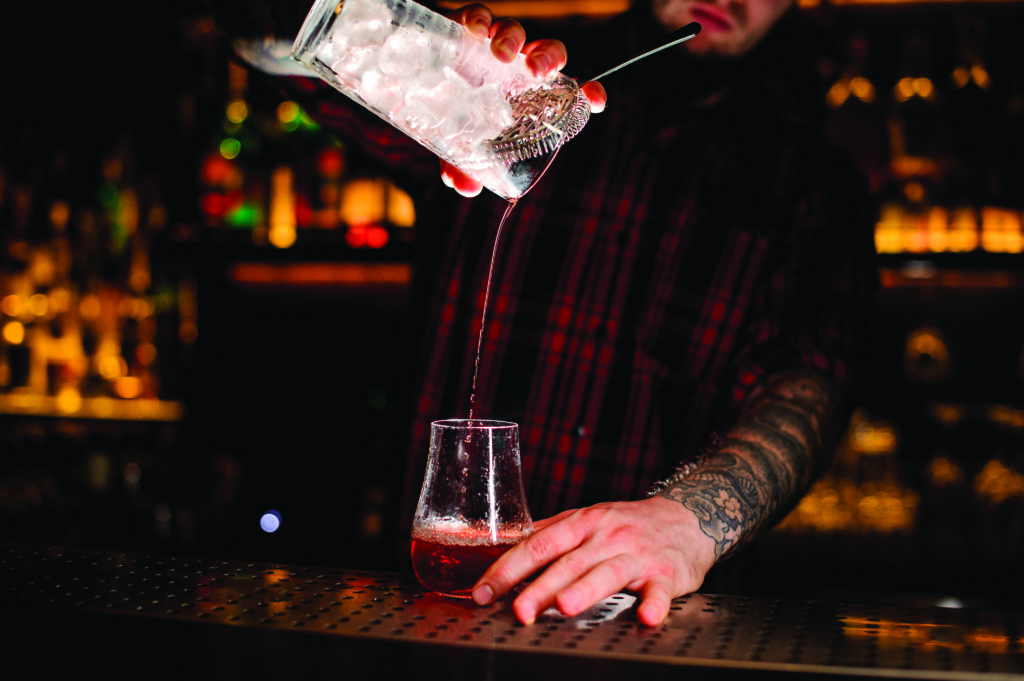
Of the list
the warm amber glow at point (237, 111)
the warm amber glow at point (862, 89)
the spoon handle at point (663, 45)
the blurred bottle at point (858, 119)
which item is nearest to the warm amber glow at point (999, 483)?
the blurred bottle at point (858, 119)

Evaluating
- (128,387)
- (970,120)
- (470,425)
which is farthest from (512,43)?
(128,387)

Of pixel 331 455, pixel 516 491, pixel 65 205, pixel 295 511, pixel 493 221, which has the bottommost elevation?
pixel 295 511

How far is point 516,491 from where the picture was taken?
893mm

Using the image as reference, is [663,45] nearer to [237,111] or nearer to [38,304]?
[237,111]

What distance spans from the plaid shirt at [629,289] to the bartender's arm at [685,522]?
18cm

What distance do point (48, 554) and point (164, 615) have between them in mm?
311

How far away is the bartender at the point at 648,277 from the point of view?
1.66m

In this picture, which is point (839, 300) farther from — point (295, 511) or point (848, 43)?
point (295, 511)

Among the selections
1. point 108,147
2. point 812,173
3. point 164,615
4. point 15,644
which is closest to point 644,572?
point 164,615

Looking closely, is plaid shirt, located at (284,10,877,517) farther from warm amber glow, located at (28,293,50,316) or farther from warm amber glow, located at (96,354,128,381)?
warm amber glow, located at (28,293,50,316)

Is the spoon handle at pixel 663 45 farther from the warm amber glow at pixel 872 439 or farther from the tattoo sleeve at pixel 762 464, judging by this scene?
the warm amber glow at pixel 872 439

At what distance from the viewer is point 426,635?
2.53ft

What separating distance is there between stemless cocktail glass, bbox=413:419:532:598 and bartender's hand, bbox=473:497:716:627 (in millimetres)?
23

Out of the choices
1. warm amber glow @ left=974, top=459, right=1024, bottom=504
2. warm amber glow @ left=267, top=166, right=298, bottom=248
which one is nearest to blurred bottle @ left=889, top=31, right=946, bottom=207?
warm amber glow @ left=974, top=459, right=1024, bottom=504
